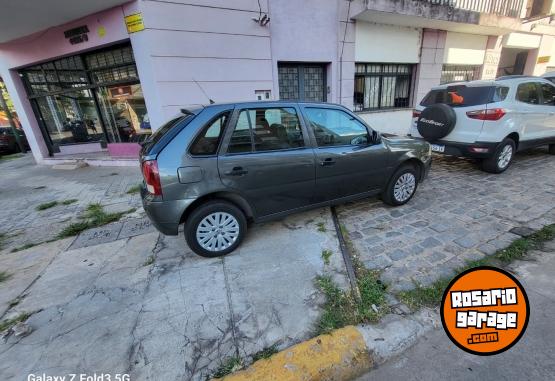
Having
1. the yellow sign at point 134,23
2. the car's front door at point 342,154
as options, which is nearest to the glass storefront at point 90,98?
→ the yellow sign at point 134,23

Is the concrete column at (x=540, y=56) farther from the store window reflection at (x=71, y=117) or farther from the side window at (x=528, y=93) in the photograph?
the store window reflection at (x=71, y=117)

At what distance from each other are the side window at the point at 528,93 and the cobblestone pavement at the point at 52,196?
728cm

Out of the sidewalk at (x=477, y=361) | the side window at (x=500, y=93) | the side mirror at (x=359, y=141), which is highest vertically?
the side window at (x=500, y=93)

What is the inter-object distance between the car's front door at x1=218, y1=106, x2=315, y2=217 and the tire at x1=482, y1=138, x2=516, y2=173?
417 cm

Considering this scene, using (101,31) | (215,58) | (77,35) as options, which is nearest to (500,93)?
(215,58)

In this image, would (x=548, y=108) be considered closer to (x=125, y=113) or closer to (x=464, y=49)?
(x=464, y=49)

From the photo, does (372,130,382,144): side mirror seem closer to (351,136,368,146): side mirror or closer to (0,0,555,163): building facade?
(351,136,368,146): side mirror

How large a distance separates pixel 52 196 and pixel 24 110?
521 cm

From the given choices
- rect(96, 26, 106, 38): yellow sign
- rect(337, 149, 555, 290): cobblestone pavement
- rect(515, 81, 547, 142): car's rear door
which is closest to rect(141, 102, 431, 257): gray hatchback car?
rect(337, 149, 555, 290): cobblestone pavement

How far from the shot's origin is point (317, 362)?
1.84 metres

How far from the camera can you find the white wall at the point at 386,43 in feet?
27.1

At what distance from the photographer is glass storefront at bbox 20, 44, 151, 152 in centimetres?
695

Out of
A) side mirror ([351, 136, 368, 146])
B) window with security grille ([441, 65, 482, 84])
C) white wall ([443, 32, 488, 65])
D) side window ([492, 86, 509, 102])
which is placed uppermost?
white wall ([443, 32, 488, 65])

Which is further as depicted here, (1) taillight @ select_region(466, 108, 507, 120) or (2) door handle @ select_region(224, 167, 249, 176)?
(1) taillight @ select_region(466, 108, 507, 120)
